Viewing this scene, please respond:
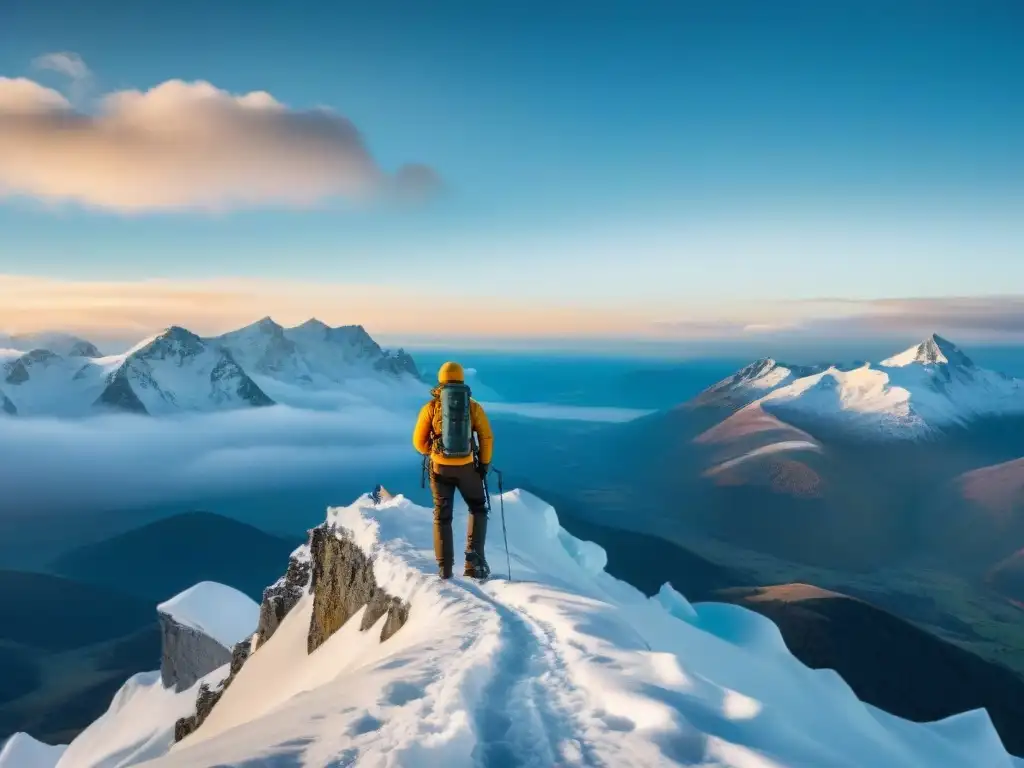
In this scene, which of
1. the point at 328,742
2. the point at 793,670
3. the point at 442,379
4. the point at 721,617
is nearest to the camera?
the point at 328,742

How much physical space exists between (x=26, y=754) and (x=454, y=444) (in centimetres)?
9127

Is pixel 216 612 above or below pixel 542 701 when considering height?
below

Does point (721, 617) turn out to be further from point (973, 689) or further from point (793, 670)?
point (973, 689)

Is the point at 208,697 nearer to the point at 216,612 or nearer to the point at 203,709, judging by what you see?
the point at 203,709

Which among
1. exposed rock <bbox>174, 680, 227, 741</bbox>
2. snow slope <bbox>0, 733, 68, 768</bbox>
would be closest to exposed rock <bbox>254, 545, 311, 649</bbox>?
exposed rock <bbox>174, 680, 227, 741</bbox>

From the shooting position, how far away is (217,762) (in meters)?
5.82

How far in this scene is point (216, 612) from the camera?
83938 mm

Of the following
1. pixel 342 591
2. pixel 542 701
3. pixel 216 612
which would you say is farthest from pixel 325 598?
pixel 216 612

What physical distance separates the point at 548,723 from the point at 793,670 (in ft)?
48.6

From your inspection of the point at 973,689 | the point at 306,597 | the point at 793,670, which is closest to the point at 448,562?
the point at 793,670

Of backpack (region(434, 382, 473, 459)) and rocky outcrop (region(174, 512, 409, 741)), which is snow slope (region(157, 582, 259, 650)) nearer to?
rocky outcrop (region(174, 512, 409, 741))

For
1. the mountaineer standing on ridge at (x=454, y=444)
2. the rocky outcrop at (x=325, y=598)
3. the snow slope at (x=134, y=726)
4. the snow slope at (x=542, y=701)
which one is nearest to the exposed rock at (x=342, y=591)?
the rocky outcrop at (x=325, y=598)

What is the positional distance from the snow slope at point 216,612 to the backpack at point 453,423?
76.5 meters

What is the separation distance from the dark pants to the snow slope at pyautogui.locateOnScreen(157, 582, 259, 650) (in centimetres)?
7454
